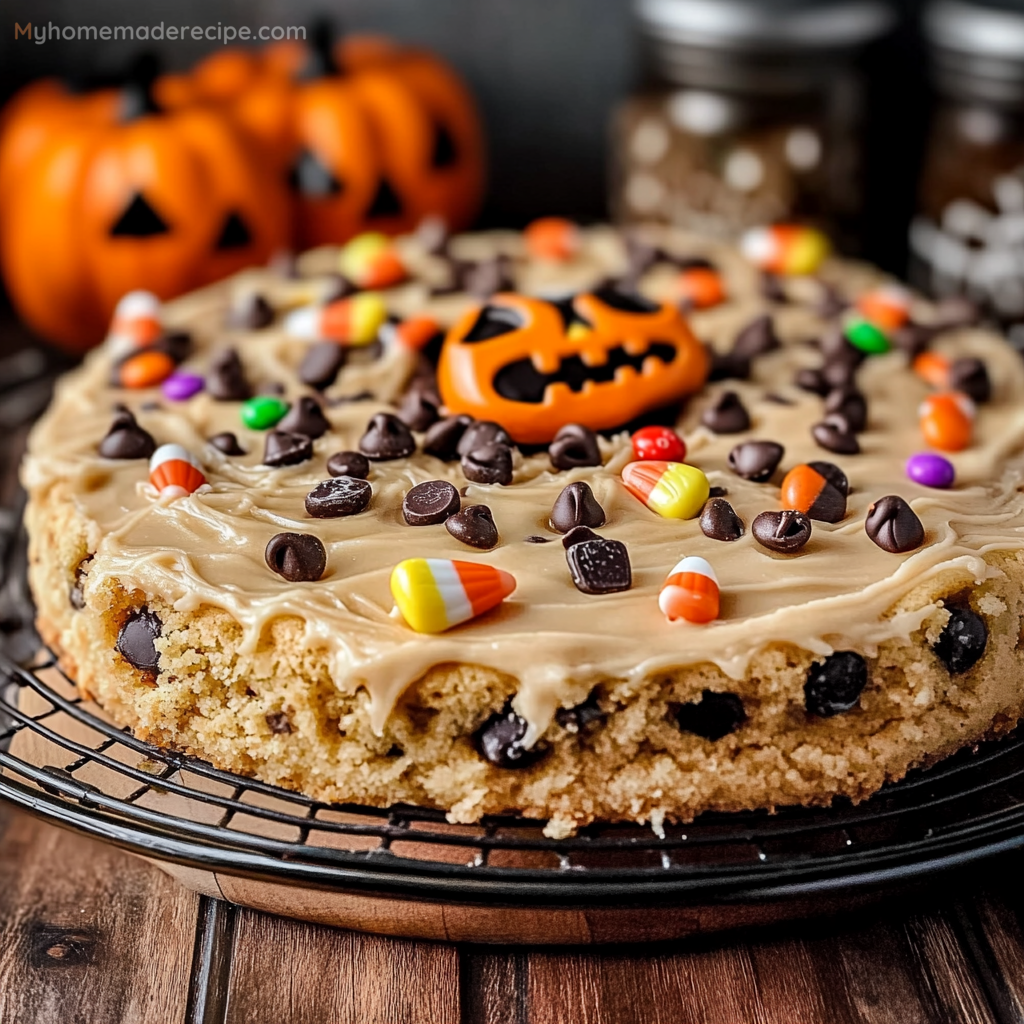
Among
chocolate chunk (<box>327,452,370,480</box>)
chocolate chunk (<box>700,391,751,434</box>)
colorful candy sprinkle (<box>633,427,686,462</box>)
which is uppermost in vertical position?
chocolate chunk (<box>327,452,370,480</box>)

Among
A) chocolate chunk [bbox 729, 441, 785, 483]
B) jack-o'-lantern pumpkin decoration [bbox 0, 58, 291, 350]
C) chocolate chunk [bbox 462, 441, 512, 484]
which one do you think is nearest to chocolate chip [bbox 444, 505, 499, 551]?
chocolate chunk [bbox 462, 441, 512, 484]

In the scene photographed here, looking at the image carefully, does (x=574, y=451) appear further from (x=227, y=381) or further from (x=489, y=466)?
(x=227, y=381)

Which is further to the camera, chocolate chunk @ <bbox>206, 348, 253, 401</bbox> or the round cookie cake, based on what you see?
chocolate chunk @ <bbox>206, 348, 253, 401</bbox>

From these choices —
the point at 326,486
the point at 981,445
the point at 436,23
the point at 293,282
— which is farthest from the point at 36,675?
the point at 436,23

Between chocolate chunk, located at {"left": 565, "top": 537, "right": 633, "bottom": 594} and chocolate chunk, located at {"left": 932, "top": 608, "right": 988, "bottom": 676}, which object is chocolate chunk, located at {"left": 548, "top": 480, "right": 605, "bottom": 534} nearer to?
chocolate chunk, located at {"left": 565, "top": 537, "right": 633, "bottom": 594}

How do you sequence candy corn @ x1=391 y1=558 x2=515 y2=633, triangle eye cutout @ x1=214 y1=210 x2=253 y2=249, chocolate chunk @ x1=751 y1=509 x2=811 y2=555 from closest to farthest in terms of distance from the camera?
candy corn @ x1=391 y1=558 x2=515 y2=633
chocolate chunk @ x1=751 y1=509 x2=811 y2=555
triangle eye cutout @ x1=214 y1=210 x2=253 y2=249

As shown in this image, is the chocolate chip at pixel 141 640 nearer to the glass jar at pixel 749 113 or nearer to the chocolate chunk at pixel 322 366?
the chocolate chunk at pixel 322 366

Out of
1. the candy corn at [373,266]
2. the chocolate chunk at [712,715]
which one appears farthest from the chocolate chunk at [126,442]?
the chocolate chunk at [712,715]
